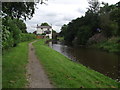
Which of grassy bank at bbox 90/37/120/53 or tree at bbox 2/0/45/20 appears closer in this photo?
tree at bbox 2/0/45/20

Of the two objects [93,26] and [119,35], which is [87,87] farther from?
[93,26]

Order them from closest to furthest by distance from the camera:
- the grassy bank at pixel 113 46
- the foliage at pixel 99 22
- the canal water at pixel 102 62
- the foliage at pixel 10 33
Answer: the foliage at pixel 10 33
the canal water at pixel 102 62
the grassy bank at pixel 113 46
the foliage at pixel 99 22

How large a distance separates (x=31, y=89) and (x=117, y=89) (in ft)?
16.2

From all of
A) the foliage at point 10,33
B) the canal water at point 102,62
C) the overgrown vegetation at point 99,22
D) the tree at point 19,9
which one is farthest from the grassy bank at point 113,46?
the tree at point 19,9

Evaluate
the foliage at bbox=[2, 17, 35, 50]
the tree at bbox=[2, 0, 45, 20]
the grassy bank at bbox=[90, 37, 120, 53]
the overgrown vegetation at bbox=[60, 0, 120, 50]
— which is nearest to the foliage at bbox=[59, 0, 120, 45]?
the overgrown vegetation at bbox=[60, 0, 120, 50]

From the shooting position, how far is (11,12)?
36.9 ft

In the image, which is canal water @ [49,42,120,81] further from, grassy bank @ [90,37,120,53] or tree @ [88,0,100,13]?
tree @ [88,0,100,13]

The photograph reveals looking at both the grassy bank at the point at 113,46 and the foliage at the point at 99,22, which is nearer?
→ the grassy bank at the point at 113,46

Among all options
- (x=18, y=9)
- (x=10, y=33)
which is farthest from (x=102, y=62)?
(x=18, y=9)

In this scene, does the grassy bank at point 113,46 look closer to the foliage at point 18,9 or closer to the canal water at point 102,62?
the canal water at point 102,62

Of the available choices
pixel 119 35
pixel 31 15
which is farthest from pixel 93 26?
pixel 31 15

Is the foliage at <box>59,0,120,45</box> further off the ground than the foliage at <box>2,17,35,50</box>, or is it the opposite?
the foliage at <box>59,0,120,45</box>

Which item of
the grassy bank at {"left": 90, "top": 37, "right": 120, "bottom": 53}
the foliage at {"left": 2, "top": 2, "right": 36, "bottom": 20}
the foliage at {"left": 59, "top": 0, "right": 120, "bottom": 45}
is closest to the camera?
the foliage at {"left": 2, "top": 2, "right": 36, "bottom": 20}

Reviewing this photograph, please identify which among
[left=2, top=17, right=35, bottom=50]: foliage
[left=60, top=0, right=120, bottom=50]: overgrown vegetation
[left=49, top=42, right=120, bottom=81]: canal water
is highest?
[left=60, top=0, right=120, bottom=50]: overgrown vegetation
